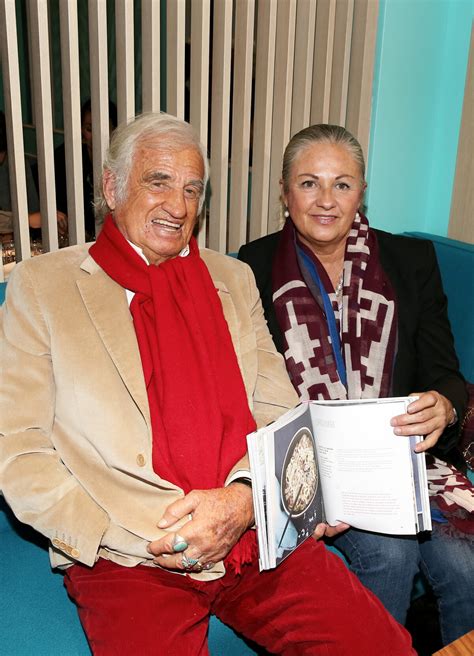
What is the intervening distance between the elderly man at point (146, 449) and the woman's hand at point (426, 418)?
1.14ft

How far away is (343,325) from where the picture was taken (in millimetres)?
1976

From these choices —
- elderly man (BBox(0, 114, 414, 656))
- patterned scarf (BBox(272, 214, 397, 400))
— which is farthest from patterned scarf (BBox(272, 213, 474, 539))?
elderly man (BBox(0, 114, 414, 656))

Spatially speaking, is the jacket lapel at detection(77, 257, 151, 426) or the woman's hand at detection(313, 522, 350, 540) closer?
the jacket lapel at detection(77, 257, 151, 426)

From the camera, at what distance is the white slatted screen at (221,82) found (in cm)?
198

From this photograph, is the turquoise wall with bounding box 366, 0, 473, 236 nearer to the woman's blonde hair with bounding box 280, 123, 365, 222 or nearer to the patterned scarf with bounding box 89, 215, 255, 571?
the woman's blonde hair with bounding box 280, 123, 365, 222

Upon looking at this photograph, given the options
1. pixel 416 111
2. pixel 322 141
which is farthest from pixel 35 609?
pixel 416 111

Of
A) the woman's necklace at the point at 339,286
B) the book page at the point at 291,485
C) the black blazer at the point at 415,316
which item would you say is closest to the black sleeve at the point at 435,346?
the black blazer at the point at 415,316

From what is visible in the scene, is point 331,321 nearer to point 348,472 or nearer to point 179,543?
point 348,472

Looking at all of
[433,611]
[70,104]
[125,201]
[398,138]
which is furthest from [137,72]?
[433,611]

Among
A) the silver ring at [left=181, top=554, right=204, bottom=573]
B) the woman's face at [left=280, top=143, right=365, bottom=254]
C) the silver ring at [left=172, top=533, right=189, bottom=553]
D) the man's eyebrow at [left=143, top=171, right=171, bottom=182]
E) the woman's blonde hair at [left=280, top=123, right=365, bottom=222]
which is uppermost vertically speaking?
the woman's blonde hair at [left=280, top=123, right=365, bottom=222]

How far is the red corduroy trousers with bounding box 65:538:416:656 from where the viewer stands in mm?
1353

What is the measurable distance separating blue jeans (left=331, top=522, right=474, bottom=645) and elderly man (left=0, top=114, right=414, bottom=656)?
0.65ft

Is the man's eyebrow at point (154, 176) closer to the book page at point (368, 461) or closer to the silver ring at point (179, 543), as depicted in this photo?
the book page at point (368, 461)

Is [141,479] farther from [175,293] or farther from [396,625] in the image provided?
[396,625]
